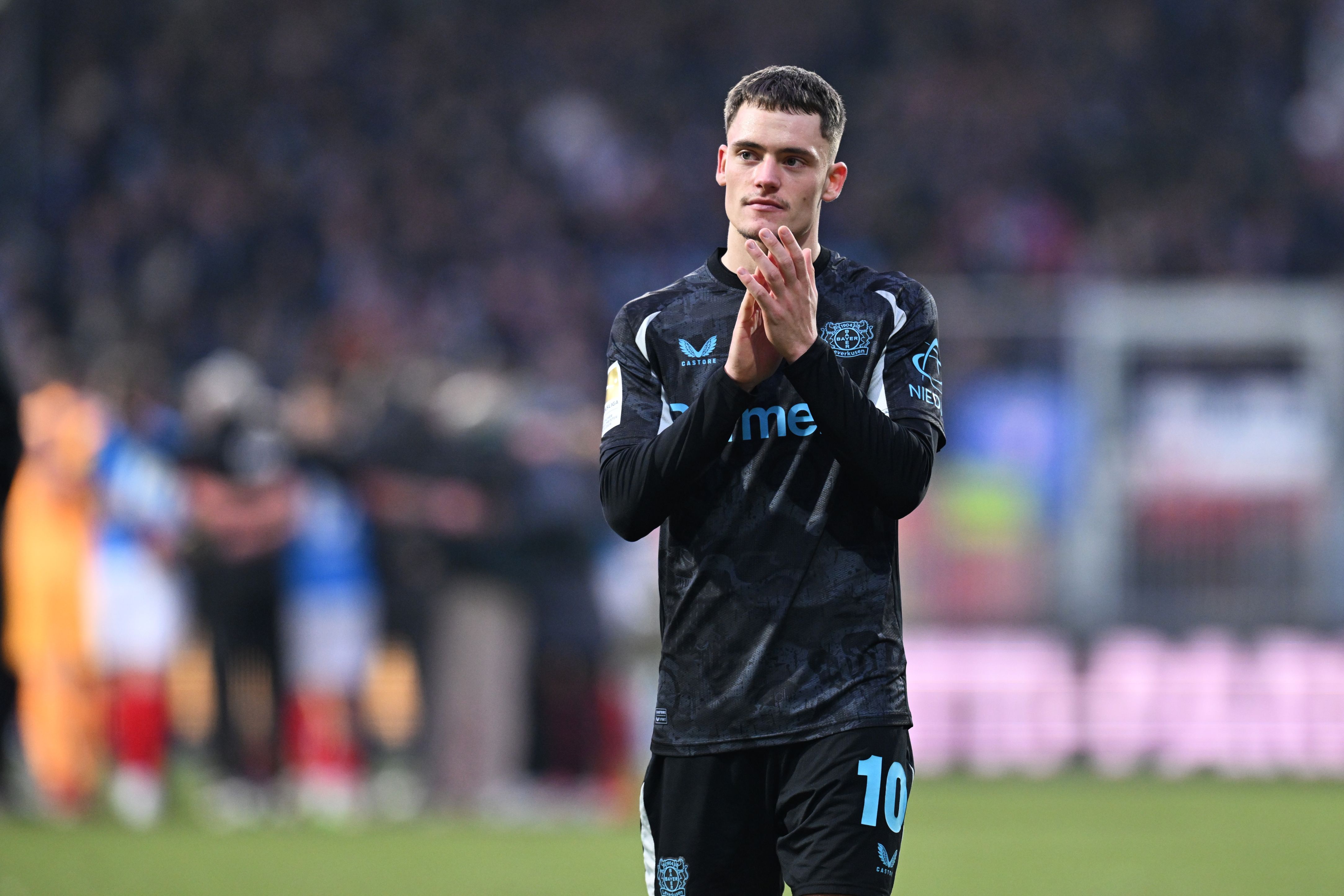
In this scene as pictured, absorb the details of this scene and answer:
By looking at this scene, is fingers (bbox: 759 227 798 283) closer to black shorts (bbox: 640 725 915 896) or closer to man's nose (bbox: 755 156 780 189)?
man's nose (bbox: 755 156 780 189)

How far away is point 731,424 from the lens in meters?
3.51

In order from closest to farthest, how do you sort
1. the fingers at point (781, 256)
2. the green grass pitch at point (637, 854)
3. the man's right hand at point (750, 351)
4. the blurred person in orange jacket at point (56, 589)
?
the fingers at point (781, 256) < the man's right hand at point (750, 351) < the green grass pitch at point (637, 854) < the blurred person in orange jacket at point (56, 589)

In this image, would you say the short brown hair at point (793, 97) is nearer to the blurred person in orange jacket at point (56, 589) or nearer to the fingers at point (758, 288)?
the fingers at point (758, 288)

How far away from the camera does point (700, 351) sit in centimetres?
376

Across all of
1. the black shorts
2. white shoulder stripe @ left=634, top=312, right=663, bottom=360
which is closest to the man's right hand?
white shoulder stripe @ left=634, top=312, right=663, bottom=360

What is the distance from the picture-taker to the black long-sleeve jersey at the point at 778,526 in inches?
143

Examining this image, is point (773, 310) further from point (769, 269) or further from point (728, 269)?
point (728, 269)

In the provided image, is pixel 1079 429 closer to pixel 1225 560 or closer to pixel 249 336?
pixel 1225 560

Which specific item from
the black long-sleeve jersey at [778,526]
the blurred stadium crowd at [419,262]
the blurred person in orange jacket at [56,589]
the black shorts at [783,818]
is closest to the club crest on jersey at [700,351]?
the black long-sleeve jersey at [778,526]

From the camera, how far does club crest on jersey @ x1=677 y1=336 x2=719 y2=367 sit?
3748 mm

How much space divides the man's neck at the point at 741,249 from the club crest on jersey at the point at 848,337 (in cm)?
14

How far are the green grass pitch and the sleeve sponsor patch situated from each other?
14.9 feet

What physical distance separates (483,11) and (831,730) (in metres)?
18.4

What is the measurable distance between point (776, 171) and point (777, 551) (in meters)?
0.69
